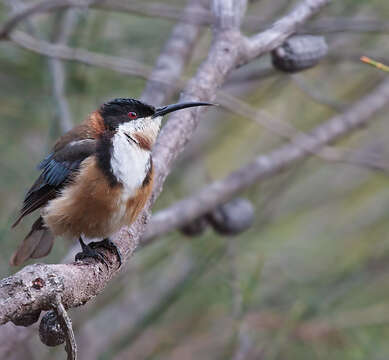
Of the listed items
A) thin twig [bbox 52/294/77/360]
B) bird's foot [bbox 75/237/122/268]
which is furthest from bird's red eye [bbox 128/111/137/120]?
thin twig [bbox 52/294/77/360]

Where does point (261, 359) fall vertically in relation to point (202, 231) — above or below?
below

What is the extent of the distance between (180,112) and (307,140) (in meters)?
1.48

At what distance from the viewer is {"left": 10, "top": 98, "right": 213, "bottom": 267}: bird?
121 inches

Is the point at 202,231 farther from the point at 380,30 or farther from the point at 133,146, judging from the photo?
the point at 380,30

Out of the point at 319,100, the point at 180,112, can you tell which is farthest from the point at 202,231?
the point at 180,112

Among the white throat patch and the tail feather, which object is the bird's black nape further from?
the tail feather

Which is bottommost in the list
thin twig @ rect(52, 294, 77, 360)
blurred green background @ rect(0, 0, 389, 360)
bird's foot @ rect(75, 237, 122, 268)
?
blurred green background @ rect(0, 0, 389, 360)

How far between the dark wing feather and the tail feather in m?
0.16

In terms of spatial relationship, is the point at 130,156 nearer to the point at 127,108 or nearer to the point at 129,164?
the point at 129,164

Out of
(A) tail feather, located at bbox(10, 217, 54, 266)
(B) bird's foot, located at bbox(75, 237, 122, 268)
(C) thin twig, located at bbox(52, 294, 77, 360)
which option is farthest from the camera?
(A) tail feather, located at bbox(10, 217, 54, 266)

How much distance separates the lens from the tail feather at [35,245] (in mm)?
3429

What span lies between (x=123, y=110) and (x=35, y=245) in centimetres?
75

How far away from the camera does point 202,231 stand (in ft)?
15.0

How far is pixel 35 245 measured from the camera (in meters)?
3.46
